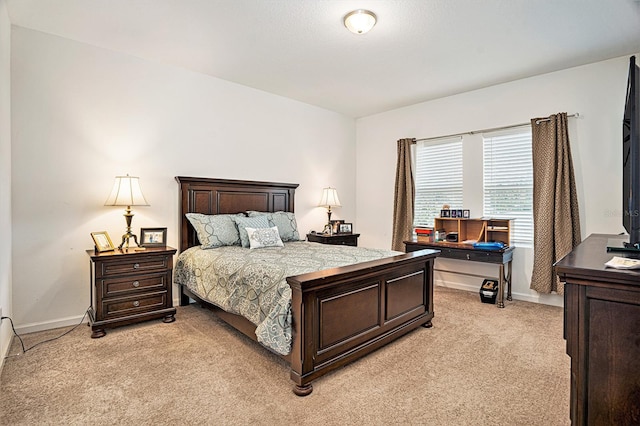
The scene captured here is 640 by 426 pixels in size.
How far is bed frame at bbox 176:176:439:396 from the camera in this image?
6.87 feet

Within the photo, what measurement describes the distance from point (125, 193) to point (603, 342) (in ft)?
11.6

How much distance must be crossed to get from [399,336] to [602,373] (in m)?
1.87

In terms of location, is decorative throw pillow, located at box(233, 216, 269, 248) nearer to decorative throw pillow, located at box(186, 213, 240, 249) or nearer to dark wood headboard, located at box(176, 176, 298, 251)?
decorative throw pillow, located at box(186, 213, 240, 249)

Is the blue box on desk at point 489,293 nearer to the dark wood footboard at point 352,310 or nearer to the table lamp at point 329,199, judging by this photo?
the dark wood footboard at point 352,310

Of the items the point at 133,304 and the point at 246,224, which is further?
the point at 246,224

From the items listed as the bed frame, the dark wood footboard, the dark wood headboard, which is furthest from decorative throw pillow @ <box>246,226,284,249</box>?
the dark wood footboard

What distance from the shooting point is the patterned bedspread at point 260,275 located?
7.06 ft

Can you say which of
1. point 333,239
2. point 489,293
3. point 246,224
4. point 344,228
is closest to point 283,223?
point 246,224

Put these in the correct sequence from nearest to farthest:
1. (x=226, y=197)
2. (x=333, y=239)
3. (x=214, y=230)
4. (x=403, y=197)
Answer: (x=214, y=230) → (x=226, y=197) → (x=333, y=239) → (x=403, y=197)

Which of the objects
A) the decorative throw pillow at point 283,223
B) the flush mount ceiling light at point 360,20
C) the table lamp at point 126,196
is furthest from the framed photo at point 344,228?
the flush mount ceiling light at point 360,20

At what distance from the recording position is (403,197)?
204 inches

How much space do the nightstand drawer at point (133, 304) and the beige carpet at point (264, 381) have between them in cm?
17

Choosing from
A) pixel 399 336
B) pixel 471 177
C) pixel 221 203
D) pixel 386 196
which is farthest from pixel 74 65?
pixel 471 177

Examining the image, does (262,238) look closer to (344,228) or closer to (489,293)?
(344,228)
